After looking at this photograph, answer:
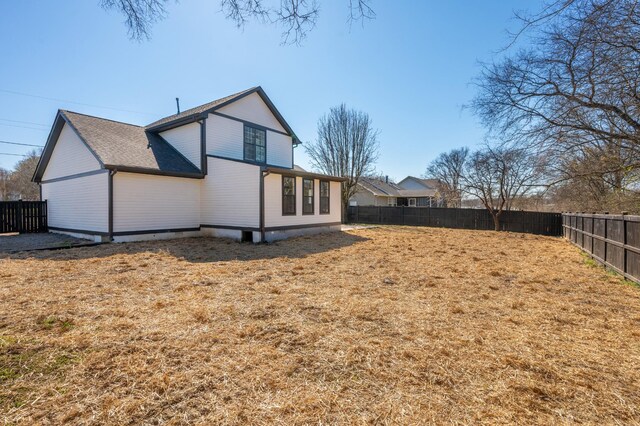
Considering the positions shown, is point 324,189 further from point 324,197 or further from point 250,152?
point 250,152

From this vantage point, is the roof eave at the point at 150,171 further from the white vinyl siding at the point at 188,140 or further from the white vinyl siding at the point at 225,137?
the white vinyl siding at the point at 225,137

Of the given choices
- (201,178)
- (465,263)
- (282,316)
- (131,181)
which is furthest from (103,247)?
(465,263)

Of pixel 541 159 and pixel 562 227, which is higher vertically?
pixel 541 159

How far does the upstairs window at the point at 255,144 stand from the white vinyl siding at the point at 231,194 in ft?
7.49

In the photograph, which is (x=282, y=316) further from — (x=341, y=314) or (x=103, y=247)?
(x=103, y=247)

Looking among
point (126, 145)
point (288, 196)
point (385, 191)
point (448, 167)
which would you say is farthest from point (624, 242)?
point (448, 167)

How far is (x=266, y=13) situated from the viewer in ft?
11.8

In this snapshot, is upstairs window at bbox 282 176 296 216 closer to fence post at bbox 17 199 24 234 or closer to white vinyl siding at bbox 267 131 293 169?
white vinyl siding at bbox 267 131 293 169

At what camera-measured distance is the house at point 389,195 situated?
113 ft

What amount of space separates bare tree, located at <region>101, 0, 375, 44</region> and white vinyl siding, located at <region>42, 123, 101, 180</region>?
29.4 ft

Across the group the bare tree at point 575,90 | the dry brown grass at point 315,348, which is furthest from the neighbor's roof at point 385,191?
the dry brown grass at point 315,348

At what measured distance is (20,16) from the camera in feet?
12.6

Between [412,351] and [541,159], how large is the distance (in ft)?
33.4

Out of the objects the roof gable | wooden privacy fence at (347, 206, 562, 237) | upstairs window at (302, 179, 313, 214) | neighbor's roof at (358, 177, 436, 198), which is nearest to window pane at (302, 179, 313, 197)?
upstairs window at (302, 179, 313, 214)
